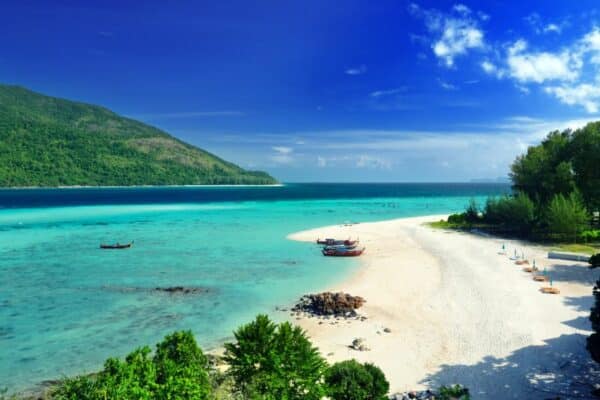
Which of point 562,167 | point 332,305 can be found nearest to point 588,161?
point 562,167

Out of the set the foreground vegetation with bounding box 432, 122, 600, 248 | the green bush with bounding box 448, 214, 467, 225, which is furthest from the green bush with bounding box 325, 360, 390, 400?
the green bush with bounding box 448, 214, 467, 225

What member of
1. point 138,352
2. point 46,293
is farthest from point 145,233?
point 138,352

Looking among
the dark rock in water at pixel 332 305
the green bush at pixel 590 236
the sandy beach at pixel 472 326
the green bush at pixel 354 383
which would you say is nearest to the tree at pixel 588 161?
the green bush at pixel 590 236

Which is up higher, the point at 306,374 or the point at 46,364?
the point at 306,374

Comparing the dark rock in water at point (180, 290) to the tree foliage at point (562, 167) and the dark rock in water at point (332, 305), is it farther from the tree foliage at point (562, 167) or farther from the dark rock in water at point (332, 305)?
the tree foliage at point (562, 167)

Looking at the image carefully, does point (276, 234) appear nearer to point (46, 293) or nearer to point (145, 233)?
point (145, 233)

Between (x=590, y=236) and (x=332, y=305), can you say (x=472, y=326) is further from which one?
(x=590, y=236)
